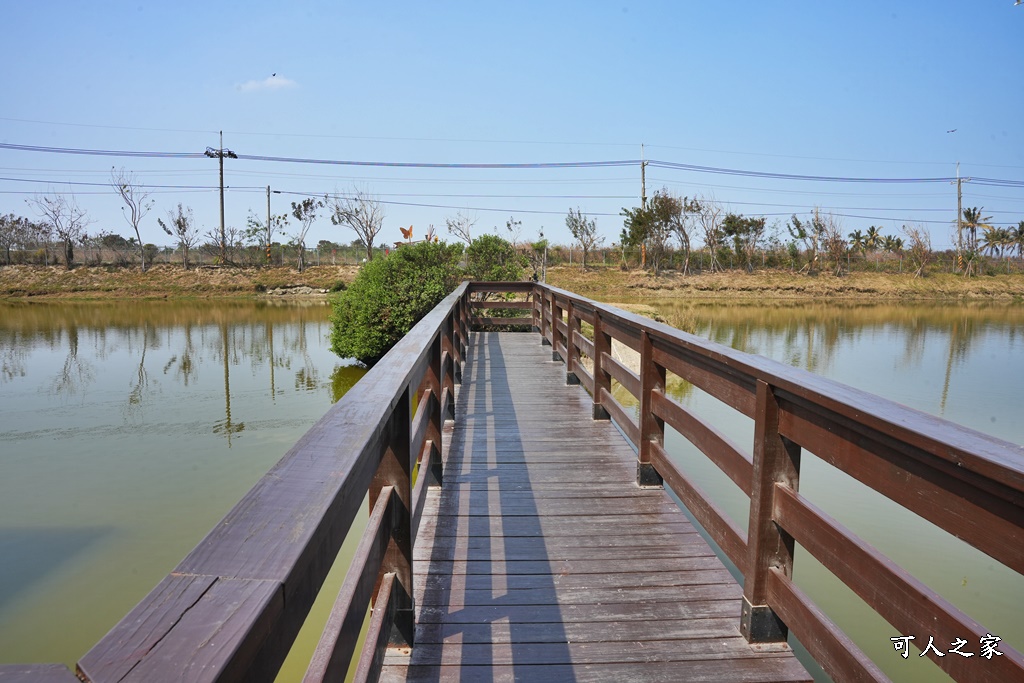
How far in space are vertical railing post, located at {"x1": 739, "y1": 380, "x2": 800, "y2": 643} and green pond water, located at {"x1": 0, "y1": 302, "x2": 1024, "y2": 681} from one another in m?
0.71

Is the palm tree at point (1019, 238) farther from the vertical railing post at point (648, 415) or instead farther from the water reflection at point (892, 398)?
the vertical railing post at point (648, 415)

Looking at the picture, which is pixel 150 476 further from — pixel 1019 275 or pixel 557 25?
pixel 1019 275

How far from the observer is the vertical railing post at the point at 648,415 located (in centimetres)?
342

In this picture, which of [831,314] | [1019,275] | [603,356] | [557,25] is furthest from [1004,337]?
[1019,275]

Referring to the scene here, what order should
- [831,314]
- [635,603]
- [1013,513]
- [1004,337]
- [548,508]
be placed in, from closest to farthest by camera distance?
[1013,513] < [635,603] < [548,508] < [1004,337] < [831,314]

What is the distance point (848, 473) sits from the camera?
1.59 metres

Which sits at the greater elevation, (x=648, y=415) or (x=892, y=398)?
(x=648, y=415)

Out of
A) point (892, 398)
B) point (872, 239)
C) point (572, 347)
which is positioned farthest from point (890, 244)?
point (572, 347)

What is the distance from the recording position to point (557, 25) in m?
19.3

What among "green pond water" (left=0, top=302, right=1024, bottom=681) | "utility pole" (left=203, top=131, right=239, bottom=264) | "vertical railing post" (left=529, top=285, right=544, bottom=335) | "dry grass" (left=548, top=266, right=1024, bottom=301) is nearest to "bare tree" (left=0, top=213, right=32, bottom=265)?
"utility pole" (left=203, top=131, right=239, bottom=264)

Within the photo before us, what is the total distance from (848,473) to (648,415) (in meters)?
1.97

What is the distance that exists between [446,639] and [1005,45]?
23.6 metres

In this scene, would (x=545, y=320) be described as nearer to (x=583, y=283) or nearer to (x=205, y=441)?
(x=205, y=441)

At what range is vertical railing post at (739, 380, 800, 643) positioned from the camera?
79.8 inches
